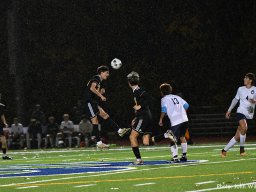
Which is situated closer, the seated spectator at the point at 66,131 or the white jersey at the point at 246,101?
the white jersey at the point at 246,101

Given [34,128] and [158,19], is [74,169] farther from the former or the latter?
[158,19]

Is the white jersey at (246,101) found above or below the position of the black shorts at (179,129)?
above

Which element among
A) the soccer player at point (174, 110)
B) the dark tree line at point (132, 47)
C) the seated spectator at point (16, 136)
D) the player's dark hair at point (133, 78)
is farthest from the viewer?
the dark tree line at point (132, 47)

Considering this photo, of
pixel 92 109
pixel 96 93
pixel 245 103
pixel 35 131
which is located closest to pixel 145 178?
Result: pixel 96 93

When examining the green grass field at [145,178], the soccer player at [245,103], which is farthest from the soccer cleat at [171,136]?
the soccer player at [245,103]

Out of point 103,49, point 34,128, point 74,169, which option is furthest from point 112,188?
point 103,49

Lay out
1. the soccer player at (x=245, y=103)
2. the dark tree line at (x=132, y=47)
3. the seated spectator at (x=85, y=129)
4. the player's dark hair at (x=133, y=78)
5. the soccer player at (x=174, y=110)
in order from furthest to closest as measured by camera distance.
→ the dark tree line at (x=132, y=47) < the seated spectator at (x=85, y=129) < the soccer player at (x=245, y=103) < the soccer player at (x=174, y=110) < the player's dark hair at (x=133, y=78)

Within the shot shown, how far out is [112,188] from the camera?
13.8 meters

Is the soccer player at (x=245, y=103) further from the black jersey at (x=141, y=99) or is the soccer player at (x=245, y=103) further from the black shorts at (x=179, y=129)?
the black jersey at (x=141, y=99)

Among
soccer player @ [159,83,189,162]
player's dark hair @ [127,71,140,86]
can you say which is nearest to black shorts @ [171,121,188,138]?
soccer player @ [159,83,189,162]

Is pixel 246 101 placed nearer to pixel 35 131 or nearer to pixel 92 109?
pixel 92 109

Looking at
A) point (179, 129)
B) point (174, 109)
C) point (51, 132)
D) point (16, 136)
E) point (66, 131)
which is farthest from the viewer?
point (16, 136)

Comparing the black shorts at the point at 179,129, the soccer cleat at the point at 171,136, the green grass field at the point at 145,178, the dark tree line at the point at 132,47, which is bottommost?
the green grass field at the point at 145,178

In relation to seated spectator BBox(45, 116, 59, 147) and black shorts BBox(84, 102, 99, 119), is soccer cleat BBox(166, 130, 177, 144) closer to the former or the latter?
black shorts BBox(84, 102, 99, 119)
